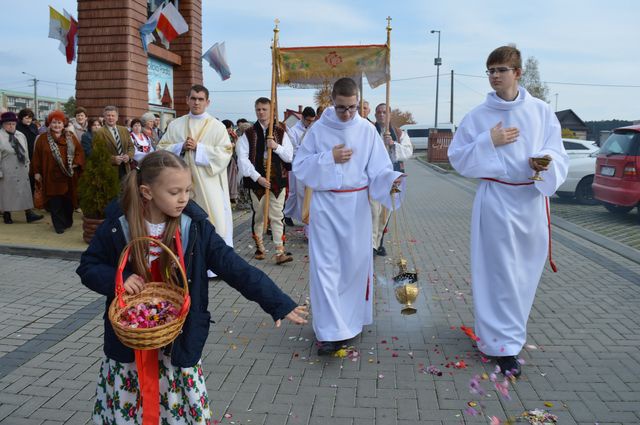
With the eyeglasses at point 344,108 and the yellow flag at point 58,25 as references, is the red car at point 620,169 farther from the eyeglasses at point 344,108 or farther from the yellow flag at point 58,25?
the yellow flag at point 58,25

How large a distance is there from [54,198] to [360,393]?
7.18 m

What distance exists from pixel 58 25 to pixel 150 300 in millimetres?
12189

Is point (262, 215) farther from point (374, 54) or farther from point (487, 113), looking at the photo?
point (487, 113)

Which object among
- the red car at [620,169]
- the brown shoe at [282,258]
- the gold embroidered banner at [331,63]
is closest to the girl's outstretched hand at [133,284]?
the brown shoe at [282,258]

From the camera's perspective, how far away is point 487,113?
459 cm

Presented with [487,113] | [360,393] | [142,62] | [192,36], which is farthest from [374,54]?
[192,36]

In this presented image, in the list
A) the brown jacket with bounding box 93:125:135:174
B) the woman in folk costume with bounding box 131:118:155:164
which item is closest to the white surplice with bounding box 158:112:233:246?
the brown jacket with bounding box 93:125:135:174

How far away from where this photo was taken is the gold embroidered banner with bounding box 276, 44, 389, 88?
25.1ft

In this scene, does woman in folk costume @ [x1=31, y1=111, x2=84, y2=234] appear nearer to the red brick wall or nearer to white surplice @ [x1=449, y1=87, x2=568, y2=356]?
the red brick wall

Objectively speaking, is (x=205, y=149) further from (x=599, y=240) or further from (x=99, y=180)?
(x=599, y=240)

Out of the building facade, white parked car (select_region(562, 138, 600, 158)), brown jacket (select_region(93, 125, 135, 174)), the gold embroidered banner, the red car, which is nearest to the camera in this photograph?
the gold embroidered banner

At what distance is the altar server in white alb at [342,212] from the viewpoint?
4699 mm

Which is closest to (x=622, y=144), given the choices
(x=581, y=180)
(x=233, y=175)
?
(x=581, y=180)

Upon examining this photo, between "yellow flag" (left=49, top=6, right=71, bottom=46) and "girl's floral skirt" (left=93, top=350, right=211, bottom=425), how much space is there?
11847 mm
